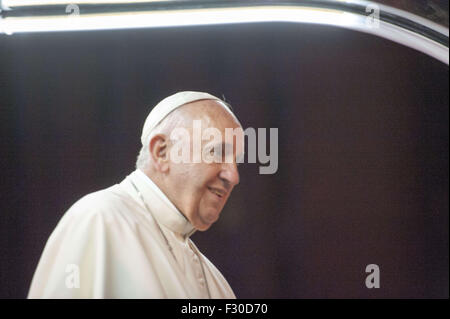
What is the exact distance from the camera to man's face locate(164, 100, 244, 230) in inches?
89.0

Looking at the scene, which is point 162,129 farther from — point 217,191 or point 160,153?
point 217,191

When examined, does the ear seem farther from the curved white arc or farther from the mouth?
the curved white arc

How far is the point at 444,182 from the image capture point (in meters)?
3.01

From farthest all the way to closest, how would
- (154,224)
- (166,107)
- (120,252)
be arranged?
(166,107) → (154,224) → (120,252)

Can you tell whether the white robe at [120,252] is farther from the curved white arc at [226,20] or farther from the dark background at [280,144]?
the curved white arc at [226,20]

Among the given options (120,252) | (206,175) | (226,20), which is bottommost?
(120,252)

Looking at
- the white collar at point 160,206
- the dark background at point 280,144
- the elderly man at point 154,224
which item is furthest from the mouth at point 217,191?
the dark background at point 280,144

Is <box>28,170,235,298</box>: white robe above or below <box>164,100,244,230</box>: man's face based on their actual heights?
below

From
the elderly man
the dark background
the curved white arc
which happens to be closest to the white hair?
the elderly man

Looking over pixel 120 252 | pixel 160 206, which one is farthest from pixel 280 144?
pixel 120 252

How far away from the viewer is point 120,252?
81.5 inches

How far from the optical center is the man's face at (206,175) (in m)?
2.26

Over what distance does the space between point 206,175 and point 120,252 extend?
391mm
